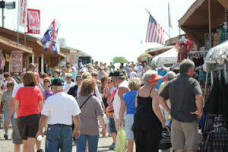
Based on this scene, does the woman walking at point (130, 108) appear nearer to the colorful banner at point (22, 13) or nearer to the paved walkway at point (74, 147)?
the paved walkway at point (74, 147)

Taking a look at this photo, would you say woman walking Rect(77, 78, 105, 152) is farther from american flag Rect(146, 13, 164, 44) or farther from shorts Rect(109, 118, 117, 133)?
american flag Rect(146, 13, 164, 44)

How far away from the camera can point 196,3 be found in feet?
45.9

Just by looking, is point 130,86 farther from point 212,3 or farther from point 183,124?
point 212,3

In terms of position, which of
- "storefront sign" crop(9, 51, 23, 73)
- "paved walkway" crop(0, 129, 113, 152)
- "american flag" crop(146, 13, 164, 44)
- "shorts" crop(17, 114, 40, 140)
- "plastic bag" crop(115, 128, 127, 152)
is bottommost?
"paved walkway" crop(0, 129, 113, 152)

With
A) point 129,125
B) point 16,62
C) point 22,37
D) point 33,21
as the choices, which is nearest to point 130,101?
point 129,125

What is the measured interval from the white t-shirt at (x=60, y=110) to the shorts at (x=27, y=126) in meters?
1.69

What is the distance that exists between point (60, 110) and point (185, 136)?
2192 mm

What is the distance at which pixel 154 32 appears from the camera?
23.6 m

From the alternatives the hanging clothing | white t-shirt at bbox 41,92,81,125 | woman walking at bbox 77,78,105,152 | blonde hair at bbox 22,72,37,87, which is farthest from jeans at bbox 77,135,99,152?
the hanging clothing

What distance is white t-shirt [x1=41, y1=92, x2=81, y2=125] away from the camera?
855 centimetres

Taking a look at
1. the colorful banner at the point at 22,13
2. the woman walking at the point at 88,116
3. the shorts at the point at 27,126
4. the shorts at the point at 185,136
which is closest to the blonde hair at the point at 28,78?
the shorts at the point at 27,126

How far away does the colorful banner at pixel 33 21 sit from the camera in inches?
1248

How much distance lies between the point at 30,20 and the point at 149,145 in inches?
964

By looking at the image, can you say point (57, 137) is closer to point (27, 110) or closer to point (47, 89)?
point (27, 110)
